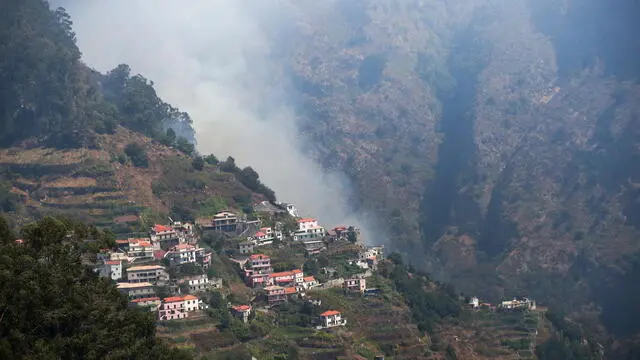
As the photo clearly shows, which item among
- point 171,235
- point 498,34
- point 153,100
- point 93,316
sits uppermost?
point 498,34

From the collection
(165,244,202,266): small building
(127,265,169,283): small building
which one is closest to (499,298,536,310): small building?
(165,244,202,266): small building

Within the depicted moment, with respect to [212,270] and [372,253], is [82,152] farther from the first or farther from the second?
[372,253]

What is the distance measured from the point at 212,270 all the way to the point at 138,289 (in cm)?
724

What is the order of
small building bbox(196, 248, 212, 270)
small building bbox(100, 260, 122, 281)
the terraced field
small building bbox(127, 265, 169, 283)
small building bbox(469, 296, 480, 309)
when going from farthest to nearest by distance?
1. small building bbox(469, 296, 480, 309)
2. the terraced field
3. small building bbox(196, 248, 212, 270)
4. small building bbox(127, 265, 169, 283)
5. small building bbox(100, 260, 122, 281)

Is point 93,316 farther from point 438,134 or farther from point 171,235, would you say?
point 438,134

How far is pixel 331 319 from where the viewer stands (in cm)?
7450

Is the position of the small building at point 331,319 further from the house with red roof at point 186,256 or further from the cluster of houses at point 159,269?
the house with red roof at point 186,256

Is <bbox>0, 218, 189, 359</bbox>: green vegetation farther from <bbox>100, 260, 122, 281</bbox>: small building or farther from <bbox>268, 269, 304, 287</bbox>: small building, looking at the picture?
<bbox>268, 269, 304, 287</bbox>: small building

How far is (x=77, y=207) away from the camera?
85.4 metres

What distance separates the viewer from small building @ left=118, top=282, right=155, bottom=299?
7181cm

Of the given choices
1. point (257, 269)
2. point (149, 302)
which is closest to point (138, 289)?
point (149, 302)

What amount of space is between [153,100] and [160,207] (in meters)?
23.0

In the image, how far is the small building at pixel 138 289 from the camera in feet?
236

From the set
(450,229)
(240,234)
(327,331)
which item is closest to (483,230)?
(450,229)
